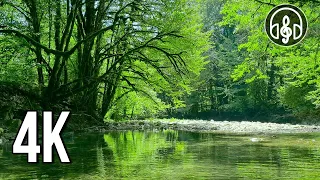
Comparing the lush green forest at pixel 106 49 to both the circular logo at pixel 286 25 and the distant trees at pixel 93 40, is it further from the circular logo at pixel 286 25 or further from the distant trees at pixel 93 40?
the circular logo at pixel 286 25

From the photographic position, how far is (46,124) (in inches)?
174

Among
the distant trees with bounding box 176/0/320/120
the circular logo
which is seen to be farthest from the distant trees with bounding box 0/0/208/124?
the circular logo

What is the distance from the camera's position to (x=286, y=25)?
1205 cm

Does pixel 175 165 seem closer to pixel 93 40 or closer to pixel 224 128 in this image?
pixel 224 128

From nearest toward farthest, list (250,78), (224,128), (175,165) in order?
(175,165) < (224,128) < (250,78)

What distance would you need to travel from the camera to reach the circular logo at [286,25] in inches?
428

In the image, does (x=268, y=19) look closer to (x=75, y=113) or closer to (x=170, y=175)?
(x=75, y=113)

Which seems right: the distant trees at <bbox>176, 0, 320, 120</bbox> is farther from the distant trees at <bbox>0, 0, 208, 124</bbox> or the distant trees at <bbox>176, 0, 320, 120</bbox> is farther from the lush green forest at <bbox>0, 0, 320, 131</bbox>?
the distant trees at <bbox>0, 0, 208, 124</bbox>

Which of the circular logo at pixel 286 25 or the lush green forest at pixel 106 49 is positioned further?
the lush green forest at pixel 106 49

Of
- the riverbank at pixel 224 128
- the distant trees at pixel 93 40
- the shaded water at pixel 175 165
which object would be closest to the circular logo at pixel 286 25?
the riverbank at pixel 224 128

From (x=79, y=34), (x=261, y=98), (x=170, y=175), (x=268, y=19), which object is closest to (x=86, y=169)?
(x=170, y=175)

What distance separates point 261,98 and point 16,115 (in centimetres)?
3117

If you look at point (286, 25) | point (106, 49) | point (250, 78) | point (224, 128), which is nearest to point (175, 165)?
point (286, 25)

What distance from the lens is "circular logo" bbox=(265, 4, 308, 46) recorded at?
10.9 m
